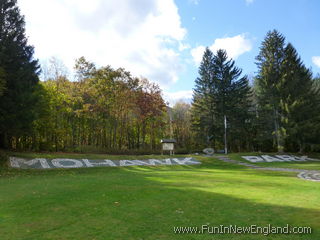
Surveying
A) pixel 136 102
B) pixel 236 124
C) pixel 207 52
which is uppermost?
pixel 207 52

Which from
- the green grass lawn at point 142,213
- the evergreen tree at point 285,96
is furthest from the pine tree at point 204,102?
the green grass lawn at point 142,213

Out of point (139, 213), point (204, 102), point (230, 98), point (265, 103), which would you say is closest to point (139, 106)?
point (204, 102)

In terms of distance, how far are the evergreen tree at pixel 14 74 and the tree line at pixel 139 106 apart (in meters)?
0.07

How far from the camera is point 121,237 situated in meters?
4.14

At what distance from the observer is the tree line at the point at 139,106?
64.6 ft

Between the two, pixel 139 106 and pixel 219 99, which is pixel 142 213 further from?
pixel 219 99

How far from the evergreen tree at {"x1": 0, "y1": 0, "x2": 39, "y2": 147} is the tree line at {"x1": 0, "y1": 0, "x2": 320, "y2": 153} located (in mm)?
73

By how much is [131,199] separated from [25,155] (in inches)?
635

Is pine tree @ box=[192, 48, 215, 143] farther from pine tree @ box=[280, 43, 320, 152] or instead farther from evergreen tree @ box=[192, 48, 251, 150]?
pine tree @ box=[280, 43, 320, 152]

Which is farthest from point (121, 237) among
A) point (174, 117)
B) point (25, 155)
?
point (174, 117)

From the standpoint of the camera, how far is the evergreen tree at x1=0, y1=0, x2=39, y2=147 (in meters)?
18.3

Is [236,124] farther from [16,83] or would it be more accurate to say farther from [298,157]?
[16,83]

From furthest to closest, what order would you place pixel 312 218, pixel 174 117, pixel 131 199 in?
pixel 174 117, pixel 131 199, pixel 312 218

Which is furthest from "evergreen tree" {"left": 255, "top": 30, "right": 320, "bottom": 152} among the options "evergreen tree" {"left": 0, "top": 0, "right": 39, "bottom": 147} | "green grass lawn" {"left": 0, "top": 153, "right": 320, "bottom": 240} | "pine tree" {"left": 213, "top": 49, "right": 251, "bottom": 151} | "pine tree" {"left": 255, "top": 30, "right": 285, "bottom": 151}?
"evergreen tree" {"left": 0, "top": 0, "right": 39, "bottom": 147}
